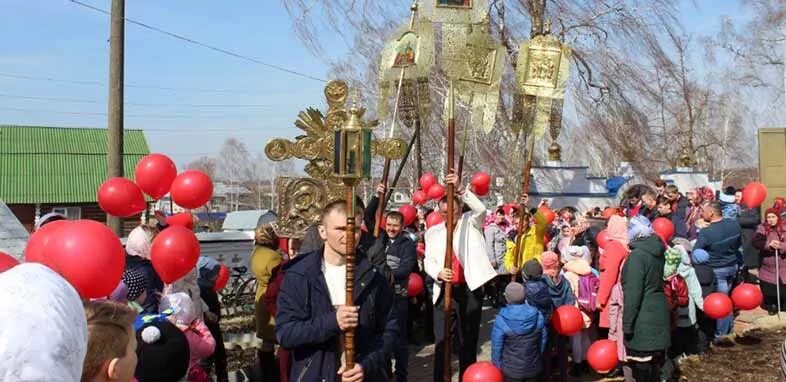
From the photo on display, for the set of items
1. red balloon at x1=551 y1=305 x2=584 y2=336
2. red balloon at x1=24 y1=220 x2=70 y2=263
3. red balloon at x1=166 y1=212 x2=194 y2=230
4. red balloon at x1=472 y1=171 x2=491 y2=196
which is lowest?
red balloon at x1=551 y1=305 x2=584 y2=336

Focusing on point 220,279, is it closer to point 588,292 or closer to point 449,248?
point 449,248

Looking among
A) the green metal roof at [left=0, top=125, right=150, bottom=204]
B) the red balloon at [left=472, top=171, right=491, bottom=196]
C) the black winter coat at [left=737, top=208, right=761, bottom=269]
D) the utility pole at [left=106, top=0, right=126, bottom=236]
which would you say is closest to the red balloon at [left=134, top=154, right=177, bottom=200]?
the red balloon at [left=472, top=171, right=491, bottom=196]

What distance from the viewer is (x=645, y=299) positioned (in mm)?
5805

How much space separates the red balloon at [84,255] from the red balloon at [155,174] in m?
2.25

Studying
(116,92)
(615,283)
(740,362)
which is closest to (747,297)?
(740,362)

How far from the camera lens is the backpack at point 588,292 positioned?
22.5 ft

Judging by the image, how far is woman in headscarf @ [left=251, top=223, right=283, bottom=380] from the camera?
6.12 meters

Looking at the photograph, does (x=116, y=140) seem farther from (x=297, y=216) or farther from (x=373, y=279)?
(x=373, y=279)

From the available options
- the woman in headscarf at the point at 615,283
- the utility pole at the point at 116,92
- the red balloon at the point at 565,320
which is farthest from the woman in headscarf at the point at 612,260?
the utility pole at the point at 116,92

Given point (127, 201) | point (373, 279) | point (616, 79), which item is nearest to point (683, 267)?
point (373, 279)

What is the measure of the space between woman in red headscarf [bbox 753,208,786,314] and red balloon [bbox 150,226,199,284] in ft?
26.9

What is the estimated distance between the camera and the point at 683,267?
693cm

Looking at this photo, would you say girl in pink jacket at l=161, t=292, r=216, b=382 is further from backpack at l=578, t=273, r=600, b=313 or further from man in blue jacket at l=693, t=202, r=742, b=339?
man in blue jacket at l=693, t=202, r=742, b=339

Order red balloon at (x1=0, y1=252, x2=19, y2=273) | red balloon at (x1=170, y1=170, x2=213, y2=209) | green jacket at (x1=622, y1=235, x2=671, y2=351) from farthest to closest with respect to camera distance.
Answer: green jacket at (x1=622, y1=235, x2=671, y2=351), red balloon at (x1=170, y1=170, x2=213, y2=209), red balloon at (x1=0, y1=252, x2=19, y2=273)
